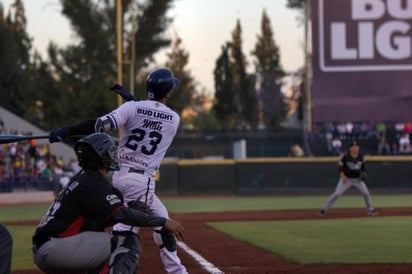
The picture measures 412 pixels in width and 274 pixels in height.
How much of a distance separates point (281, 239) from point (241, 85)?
1772 inches

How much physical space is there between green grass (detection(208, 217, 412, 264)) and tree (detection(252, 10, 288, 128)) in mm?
42413

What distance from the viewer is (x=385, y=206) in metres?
23.4

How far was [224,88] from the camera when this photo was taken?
58.5 m

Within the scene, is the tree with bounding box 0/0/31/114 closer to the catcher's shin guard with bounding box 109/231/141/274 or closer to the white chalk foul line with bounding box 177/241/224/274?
the white chalk foul line with bounding box 177/241/224/274

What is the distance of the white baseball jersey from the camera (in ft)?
24.5

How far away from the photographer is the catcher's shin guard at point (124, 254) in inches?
215

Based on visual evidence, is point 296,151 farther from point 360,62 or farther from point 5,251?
point 5,251

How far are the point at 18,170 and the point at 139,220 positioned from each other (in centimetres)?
2780

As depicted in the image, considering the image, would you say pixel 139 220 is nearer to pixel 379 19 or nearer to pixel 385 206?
pixel 385 206

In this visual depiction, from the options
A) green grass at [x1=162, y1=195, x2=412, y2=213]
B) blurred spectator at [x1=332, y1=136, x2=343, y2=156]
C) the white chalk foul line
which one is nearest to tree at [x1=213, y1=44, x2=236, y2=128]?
blurred spectator at [x1=332, y1=136, x2=343, y2=156]

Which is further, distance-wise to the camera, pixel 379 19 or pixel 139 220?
pixel 379 19

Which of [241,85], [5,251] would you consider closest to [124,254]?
[5,251]

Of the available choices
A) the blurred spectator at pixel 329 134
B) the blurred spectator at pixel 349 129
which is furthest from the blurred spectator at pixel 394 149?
the blurred spectator at pixel 329 134

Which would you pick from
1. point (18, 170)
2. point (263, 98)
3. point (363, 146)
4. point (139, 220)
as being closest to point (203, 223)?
point (139, 220)
